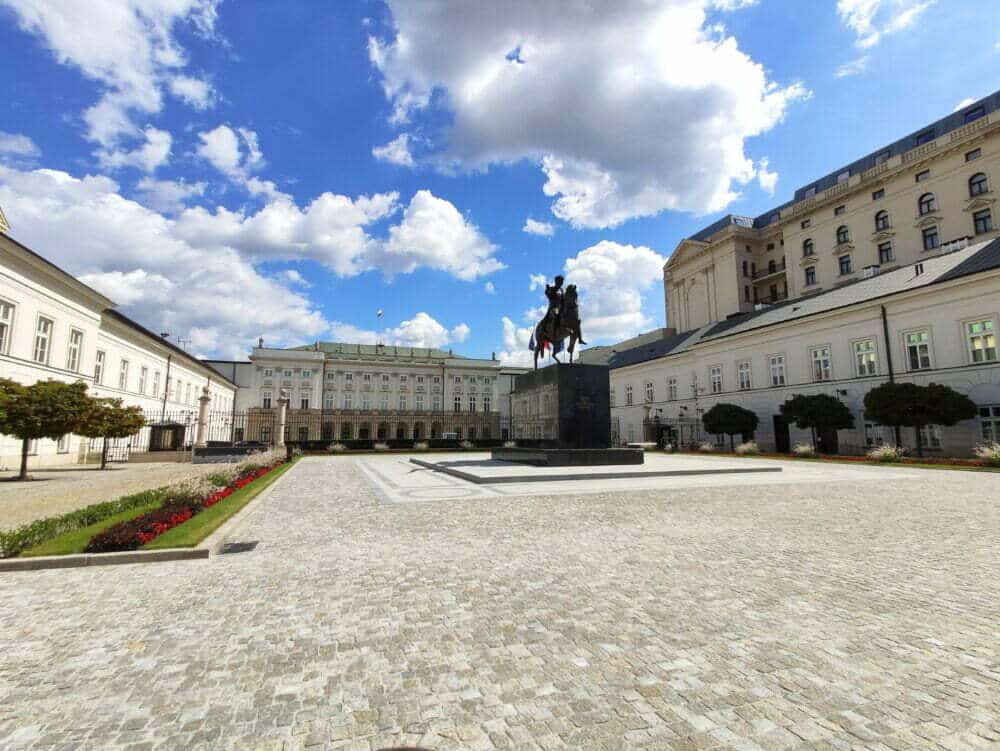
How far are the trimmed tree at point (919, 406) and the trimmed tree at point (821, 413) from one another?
2.61 metres

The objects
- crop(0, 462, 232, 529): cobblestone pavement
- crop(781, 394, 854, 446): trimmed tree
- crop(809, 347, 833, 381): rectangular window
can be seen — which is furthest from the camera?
crop(809, 347, 833, 381): rectangular window

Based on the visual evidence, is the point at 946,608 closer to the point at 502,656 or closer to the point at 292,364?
the point at 502,656

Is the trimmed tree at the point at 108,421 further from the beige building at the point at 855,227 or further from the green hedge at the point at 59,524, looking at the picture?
the beige building at the point at 855,227

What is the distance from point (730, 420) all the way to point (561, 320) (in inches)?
859

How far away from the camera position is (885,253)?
4316cm

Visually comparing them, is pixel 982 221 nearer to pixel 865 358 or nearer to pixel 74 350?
pixel 865 358

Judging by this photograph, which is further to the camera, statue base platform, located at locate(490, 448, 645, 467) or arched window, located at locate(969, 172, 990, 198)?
arched window, located at locate(969, 172, 990, 198)

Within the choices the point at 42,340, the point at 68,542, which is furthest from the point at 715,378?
the point at 42,340

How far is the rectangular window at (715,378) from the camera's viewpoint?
137 feet

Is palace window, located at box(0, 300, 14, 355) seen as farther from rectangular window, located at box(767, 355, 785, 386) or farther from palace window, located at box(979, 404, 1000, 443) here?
palace window, located at box(979, 404, 1000, 443)

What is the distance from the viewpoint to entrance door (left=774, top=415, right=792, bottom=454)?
34.7 metres

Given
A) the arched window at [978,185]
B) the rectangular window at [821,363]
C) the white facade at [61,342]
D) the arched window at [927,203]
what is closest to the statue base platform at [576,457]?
the rectangular window at [821,363]

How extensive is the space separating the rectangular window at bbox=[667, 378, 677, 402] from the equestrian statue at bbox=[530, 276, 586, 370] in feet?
103

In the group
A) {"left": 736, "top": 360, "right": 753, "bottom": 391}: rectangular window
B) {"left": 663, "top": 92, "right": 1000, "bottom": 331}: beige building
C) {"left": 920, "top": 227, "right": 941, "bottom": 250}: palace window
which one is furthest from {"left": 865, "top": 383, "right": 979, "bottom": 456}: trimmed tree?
{"left": 920, "top": 227, "right": 941, "bottom": 250}: palace window
